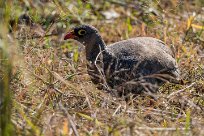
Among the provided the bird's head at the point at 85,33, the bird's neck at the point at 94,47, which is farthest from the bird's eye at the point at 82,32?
the bird's neck at the point at 94,47

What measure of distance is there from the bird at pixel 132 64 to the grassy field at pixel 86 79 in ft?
0.39

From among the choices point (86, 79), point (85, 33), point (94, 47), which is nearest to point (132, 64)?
point (86, 79)

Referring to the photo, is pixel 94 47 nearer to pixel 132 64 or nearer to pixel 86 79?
pixel 86 79

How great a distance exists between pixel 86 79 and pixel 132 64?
1.47 feet

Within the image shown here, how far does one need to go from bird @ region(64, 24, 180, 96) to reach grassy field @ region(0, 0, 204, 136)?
12 cm

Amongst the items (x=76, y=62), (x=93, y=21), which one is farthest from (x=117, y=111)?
(x=93, y=21)

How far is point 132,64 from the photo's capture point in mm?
5156

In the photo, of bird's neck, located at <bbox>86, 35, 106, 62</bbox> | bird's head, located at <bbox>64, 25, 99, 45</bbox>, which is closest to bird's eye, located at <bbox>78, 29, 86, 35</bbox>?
bird's head, located at <bbox>64, 25, 99, 45</bbox>

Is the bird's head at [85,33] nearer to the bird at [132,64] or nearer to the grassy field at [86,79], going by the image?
the bird at [132,64]

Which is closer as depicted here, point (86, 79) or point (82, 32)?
point (86, 79)

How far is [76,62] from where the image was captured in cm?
602

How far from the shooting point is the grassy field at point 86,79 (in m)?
3.66

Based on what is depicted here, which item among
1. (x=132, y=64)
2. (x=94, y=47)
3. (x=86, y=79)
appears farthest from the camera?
(x=94, y=47)

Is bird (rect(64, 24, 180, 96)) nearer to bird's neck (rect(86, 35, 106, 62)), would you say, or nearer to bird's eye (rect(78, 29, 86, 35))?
bird's neck (rect(86, 35, 106, 62))
